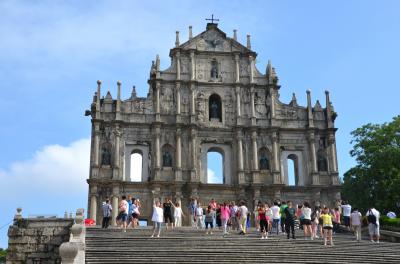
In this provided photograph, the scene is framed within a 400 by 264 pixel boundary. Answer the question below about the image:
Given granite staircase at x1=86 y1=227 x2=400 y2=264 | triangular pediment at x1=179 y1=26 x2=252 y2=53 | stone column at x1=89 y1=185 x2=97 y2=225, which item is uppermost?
triangular pediment at x1=179 y1=26 x2=252 y2=53

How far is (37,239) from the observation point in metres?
23.5

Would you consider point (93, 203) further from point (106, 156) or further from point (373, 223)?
point (373, 223)

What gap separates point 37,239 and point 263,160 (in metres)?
17.3

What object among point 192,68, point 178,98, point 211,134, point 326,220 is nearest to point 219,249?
point 326,220

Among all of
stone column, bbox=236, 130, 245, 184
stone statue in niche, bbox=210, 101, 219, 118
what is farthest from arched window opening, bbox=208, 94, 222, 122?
stone column, bbox=236, 130, 245, 184

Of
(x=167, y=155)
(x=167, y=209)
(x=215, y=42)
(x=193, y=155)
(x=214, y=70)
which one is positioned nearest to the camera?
(x=167, y=209)

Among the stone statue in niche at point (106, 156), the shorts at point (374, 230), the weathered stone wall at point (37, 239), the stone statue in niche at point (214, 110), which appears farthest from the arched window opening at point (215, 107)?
the shorts at point (374, 230)

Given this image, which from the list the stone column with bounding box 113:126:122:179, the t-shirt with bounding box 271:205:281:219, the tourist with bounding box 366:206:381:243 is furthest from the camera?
the stone column with bounding box 113:126:122:179

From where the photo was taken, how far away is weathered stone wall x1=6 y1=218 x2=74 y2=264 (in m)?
23.2

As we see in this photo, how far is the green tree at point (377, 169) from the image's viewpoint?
3806 centimetres

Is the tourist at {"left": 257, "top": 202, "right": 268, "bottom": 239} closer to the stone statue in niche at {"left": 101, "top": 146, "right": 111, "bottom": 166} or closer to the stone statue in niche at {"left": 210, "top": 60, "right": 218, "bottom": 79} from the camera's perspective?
the stone statue in niche at {"left": 101, "top": 146, "right": 111, "bottom": 166}

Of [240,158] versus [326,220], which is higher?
[240,158]

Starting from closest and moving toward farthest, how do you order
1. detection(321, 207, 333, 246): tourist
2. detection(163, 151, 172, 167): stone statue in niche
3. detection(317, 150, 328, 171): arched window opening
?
detection(321, 207, 333, 246): tourist → detection(163, 151, 172, 167): stone statue in niche → detection(317, 150, 328, 171): arched window opening

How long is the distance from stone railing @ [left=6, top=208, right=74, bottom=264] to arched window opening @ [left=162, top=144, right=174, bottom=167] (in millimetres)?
12294
